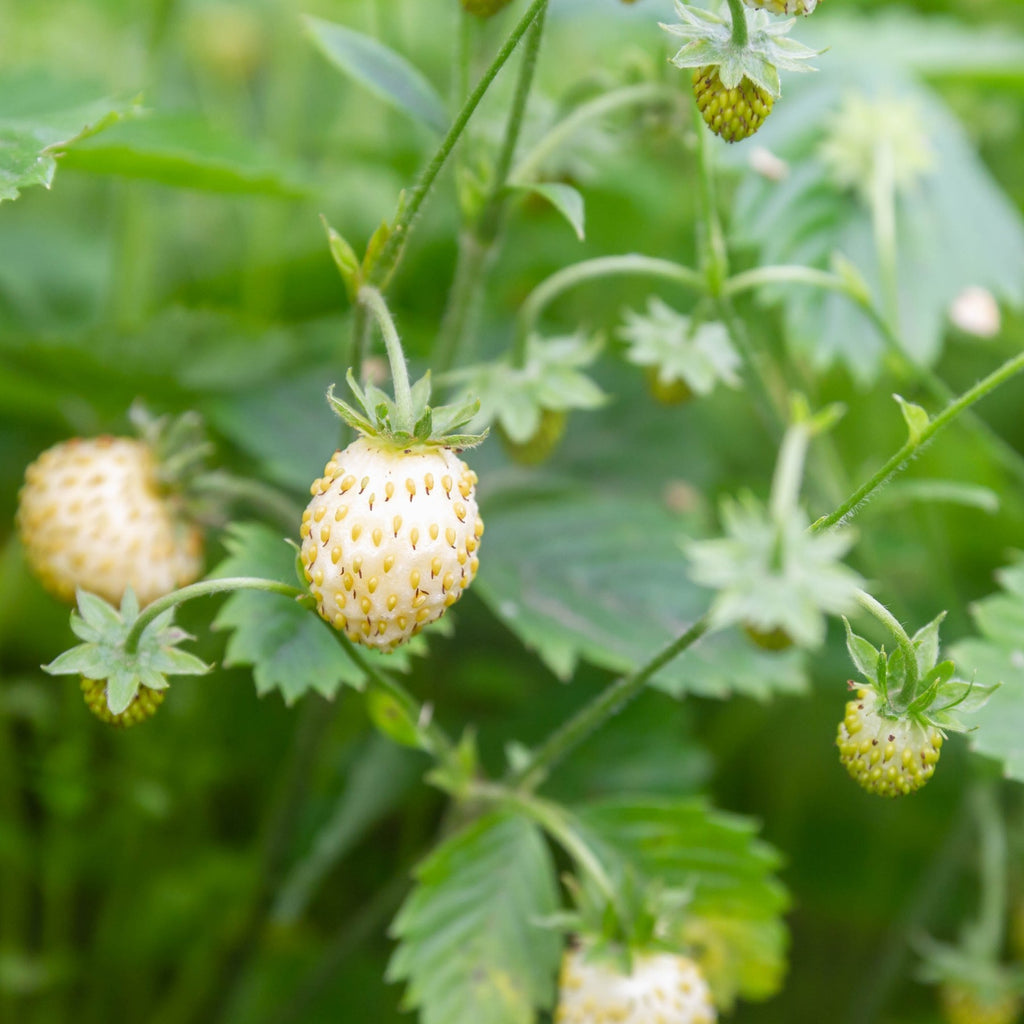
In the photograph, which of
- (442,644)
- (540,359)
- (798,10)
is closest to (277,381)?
(442,644)

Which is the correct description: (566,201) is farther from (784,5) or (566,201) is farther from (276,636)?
(276,636)

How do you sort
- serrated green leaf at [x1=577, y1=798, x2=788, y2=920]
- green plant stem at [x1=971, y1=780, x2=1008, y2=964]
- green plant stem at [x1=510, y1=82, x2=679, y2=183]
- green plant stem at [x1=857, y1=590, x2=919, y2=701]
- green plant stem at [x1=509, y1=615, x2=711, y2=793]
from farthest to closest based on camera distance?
green plant stem at [x1=971, y1=780, x2=1008, y2=964] → serrated green leaf at [x1=577, y1=798, x2=788, y2=920] → green plant stem at [x1=510, y1=82, x2=679, y2=183] → green plant stem at [x1=509, y1=615, x2=711, y2=793] → green plant stem at [x1=857, y1=590, x2=919, y2=701]

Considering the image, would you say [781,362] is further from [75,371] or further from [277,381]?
[75,371]

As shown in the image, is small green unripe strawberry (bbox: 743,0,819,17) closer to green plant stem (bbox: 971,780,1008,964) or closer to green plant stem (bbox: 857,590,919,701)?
green plant stem (bbox: 857,590,919,701)

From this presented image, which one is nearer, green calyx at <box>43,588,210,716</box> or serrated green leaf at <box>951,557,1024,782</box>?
green calyx at <box>43,588,210,716</box>

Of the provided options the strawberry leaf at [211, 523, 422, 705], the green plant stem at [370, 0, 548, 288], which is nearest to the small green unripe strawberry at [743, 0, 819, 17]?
the green plant stem at [370, 0, 548, 288]

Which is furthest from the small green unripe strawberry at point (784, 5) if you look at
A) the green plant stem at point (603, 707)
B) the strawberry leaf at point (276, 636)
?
the strawberry leaf at point (276, 636)
